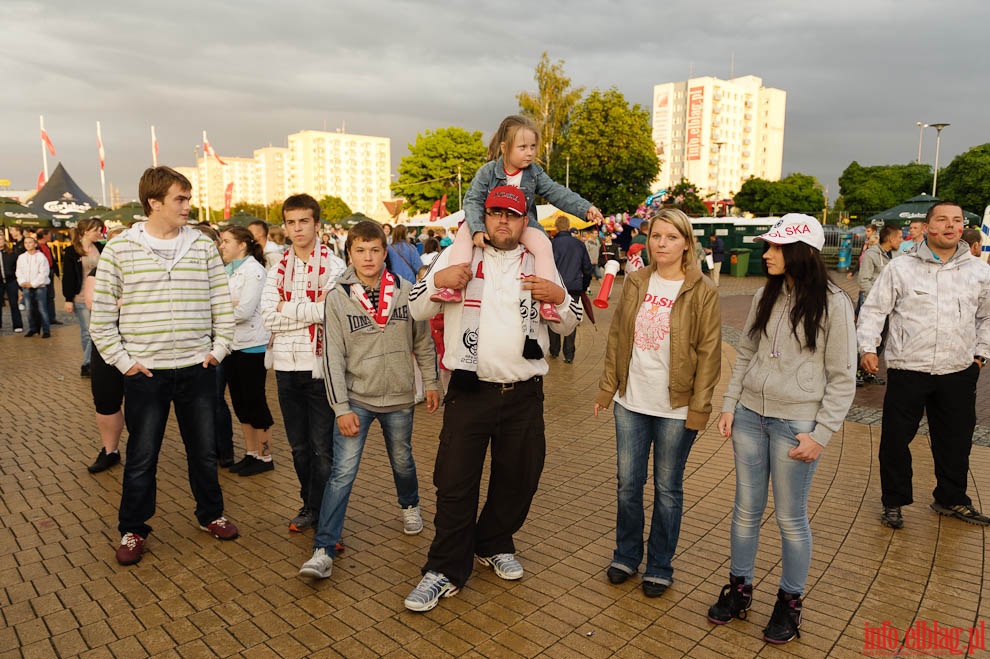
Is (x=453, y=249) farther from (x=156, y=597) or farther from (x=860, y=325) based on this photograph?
(x=860, y=325)

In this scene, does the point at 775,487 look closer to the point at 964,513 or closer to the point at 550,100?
the point at 964,513

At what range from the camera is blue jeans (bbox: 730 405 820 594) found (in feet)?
9.95

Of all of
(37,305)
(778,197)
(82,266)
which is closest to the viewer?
(82,266)

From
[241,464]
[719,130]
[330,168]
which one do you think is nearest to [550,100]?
[241,464]

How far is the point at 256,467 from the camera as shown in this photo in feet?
18.0

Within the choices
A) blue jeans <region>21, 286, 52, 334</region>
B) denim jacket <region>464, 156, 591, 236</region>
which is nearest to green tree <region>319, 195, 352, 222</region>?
blue jeans <region>21, 286, 52, 334</region>

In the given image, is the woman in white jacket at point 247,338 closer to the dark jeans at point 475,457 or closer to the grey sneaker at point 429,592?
the dark jeans at point 475,457

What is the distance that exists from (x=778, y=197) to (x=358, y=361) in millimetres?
87266

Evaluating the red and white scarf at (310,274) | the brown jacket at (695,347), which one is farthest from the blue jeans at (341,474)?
the brown jacket at (695,347)

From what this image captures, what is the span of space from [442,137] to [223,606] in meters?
62.3

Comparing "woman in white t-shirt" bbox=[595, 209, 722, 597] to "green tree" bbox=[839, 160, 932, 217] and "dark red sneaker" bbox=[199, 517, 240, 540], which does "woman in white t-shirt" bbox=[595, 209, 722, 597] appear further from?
"green tree" bbox=[839, 160, 932, 217]

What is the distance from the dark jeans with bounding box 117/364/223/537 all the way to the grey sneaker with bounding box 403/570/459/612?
5.44 feet

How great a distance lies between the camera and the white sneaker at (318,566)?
360 centimetres

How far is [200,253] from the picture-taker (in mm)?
3971
